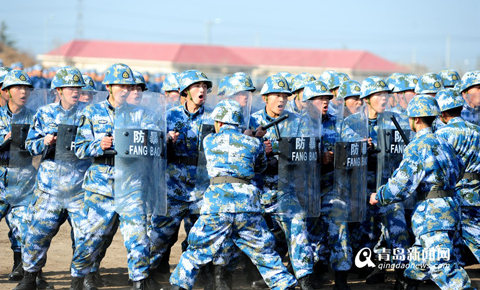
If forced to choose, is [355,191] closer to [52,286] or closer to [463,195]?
[463,195]

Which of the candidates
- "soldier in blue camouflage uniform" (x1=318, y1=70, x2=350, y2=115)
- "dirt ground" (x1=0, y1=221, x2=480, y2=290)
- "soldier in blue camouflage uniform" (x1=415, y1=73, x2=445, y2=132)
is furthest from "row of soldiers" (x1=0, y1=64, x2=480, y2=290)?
"soldier in blue camouflage uniform" (x1=415, y1=73, x2=445, y2=132)

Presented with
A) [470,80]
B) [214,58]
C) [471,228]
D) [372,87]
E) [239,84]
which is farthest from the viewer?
[214,58]

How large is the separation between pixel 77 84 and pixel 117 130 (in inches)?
45.6

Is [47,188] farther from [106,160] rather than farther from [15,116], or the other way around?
[15,116]

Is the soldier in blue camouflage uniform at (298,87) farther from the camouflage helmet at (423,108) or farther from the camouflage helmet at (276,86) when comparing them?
the camouflage helmet at (423,108)

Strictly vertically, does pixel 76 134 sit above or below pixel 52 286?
above

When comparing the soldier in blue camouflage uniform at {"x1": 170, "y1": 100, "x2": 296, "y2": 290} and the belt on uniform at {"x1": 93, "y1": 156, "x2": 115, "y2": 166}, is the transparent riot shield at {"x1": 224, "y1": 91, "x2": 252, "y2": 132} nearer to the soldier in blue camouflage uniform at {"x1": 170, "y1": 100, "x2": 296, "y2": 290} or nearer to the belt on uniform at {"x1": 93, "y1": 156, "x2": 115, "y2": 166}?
the soldier in blue camouflage uniform at {"x1": 170, "y1": 100, "x2": 296, "y2": 290}

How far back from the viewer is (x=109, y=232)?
7938mm

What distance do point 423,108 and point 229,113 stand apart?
6.80 feet

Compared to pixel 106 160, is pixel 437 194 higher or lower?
lower

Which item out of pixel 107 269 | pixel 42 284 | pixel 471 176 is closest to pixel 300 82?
pixel 471 176

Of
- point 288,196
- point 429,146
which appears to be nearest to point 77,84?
point 288,196

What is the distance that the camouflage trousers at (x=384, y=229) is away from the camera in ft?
29.6

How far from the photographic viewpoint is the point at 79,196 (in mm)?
8211
